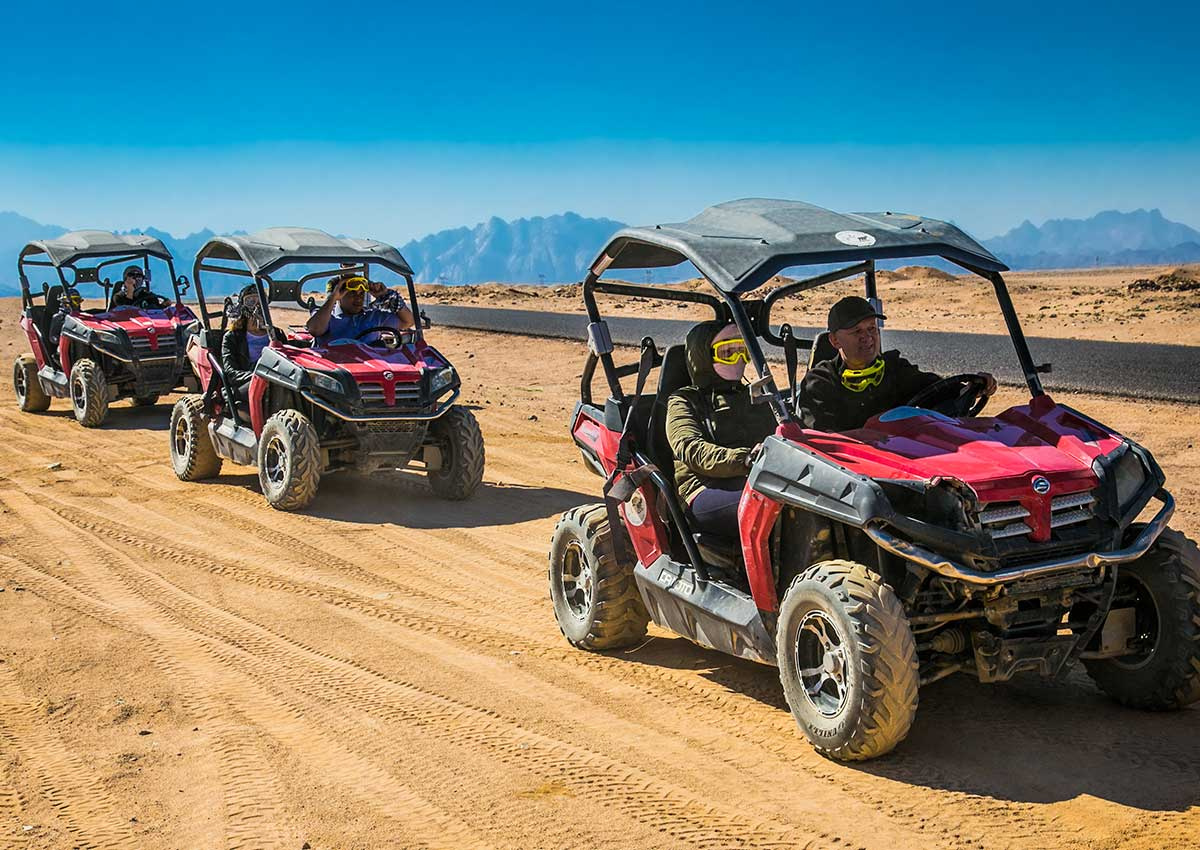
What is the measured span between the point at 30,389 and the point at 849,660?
16.6 metres

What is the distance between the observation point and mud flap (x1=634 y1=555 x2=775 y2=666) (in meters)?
5.93

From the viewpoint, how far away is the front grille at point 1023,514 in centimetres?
509

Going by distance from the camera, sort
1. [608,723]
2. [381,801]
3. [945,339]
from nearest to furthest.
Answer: [381,801] < [608,723] < [945,339]

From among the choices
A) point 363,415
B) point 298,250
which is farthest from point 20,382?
point 363,415

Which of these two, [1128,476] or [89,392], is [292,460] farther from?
[1128,476]

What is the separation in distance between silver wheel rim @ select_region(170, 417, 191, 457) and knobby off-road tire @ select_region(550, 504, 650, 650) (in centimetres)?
708

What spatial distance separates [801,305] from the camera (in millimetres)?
39750

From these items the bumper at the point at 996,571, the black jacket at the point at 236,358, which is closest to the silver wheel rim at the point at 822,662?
the bumper at the point at 996,571

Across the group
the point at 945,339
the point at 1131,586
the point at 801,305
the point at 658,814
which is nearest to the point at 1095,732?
the point at 1131,586

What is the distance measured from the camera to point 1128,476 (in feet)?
18.0

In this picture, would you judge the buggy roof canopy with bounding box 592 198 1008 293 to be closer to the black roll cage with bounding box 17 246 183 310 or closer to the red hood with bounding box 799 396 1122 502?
the red hood with bounding box 799 396 1122 502

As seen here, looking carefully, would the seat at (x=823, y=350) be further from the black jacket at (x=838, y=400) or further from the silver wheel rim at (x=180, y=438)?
the silver wheel rim at (x=180, y=438)

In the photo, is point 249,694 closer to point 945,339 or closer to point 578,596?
point 578,596

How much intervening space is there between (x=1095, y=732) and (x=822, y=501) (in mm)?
1541
